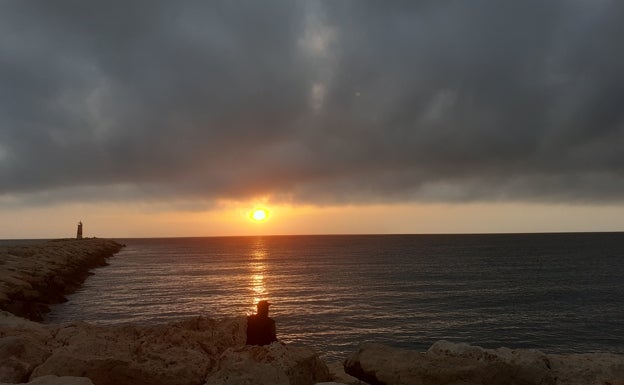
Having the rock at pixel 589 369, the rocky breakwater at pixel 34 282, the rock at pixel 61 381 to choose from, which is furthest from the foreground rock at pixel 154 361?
the rocky breakwater at pixel 34 282

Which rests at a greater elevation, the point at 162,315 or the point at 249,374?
the point at 249,374

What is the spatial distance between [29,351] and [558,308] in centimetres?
4289

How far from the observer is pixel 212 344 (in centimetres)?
1269

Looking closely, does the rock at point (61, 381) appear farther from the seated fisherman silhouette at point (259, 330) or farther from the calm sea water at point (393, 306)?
the calm sea water at point (393, 306)

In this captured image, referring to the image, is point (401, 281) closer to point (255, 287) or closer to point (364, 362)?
point (255, 287)

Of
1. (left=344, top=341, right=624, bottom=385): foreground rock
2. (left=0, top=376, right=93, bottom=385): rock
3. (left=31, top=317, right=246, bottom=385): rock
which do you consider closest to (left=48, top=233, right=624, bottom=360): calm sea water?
(left=31, top=317, right=246, bottom=385): rock

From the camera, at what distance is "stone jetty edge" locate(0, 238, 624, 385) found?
32.9 feet

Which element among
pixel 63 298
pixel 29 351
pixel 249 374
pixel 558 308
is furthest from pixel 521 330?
pixel 63 298

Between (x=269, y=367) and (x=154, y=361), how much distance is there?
3021 mm

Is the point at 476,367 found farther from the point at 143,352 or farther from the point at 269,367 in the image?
the point at 143,352

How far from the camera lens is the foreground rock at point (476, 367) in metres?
10.1

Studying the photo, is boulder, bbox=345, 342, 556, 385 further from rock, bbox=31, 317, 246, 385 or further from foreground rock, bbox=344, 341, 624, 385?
rock, bbox=31, 317, 246, 385

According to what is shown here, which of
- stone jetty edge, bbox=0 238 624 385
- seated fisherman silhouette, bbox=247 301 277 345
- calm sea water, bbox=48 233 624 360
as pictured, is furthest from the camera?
calm sea water, bbox=48 233 624 360

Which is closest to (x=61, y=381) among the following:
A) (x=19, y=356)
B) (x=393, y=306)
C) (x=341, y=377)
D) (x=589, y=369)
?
(x=19, y=356)
